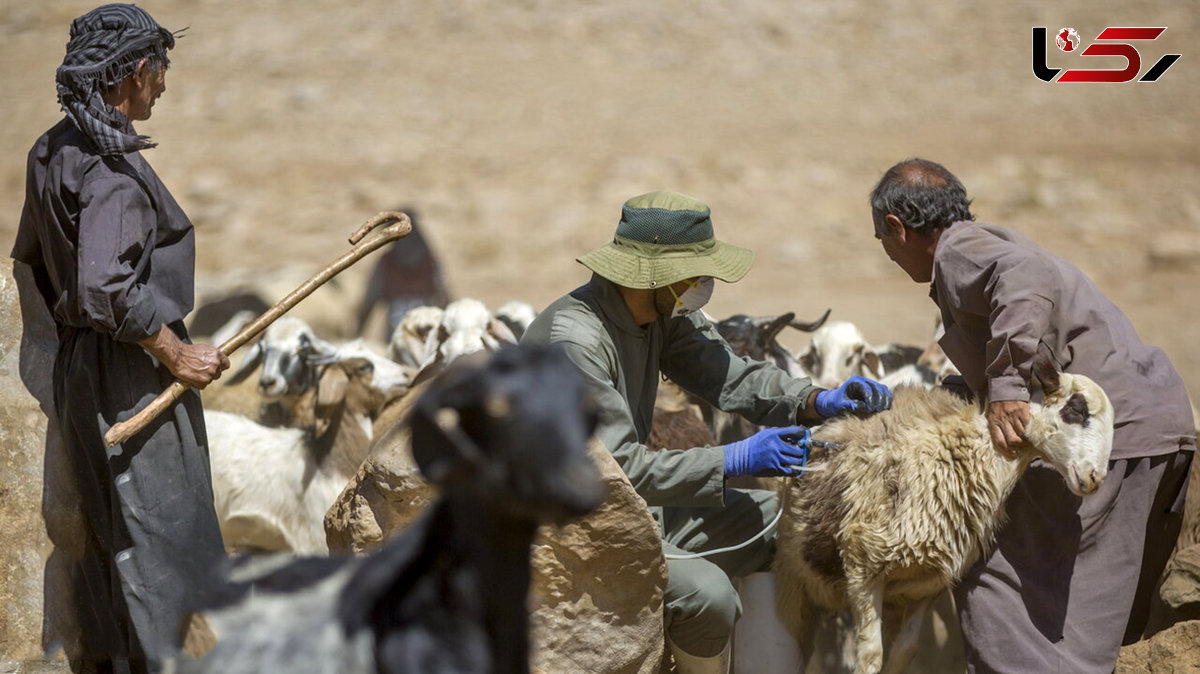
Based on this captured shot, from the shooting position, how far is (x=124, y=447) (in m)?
4.04

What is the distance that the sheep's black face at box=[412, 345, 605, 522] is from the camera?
2156 mm

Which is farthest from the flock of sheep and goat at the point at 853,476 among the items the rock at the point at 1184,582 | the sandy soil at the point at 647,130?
the sandy soil at the point at 647,130

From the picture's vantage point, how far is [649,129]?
2248 centimetres

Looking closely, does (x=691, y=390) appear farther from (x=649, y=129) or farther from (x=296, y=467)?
(x=649, y=129)

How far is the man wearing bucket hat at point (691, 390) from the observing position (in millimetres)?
4078

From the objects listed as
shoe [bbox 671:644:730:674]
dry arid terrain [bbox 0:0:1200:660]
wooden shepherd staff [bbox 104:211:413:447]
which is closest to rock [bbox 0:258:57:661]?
wooden shepherd staff [bbox 104:211:413:447]

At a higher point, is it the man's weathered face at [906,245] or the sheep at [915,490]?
the man's weathered face at [906,245]

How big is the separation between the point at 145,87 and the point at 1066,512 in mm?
3415

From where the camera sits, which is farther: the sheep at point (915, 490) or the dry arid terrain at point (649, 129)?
the dry arid terrain at point (649, 129)

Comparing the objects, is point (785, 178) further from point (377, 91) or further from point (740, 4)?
point (377, 91)

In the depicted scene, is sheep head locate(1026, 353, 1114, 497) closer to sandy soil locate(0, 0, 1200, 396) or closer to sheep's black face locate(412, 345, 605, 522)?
sheep's black face locate(412, 345, 605, 522)

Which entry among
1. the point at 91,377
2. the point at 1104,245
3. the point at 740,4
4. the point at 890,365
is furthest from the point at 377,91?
the point at 91,377

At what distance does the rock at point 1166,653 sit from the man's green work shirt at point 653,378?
147 centimetres

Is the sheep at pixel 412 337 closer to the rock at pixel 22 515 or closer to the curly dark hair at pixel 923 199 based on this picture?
the rock at pixel 22 515
